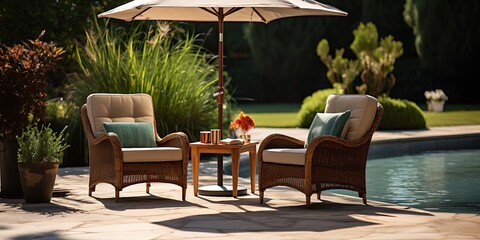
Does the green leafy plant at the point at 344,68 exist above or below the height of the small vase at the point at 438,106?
above

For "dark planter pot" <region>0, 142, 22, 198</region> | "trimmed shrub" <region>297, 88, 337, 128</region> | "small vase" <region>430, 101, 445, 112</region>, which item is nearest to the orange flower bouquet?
"dark planter pot" <region>0, 142, 22, 198</region>

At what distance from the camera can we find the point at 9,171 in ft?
26.5

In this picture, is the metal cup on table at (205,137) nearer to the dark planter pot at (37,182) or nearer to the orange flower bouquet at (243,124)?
the orange flower bouquet at (243,124)

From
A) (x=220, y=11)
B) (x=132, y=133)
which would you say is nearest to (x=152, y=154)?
(x=132, y=133)

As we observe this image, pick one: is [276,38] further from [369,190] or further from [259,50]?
[369,190]

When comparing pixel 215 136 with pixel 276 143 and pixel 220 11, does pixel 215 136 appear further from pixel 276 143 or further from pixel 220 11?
pixel 220 11

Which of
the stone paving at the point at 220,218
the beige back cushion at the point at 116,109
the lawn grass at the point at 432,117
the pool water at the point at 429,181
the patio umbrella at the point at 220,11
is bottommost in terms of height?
the pool water at the point at 429,181

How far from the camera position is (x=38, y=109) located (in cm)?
809

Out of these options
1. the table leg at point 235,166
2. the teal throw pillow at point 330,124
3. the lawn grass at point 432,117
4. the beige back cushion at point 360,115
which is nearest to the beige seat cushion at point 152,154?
the table leg at point 235,166

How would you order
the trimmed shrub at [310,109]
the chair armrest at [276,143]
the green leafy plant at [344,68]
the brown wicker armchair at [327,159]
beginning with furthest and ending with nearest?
1. the green leafy plant at [344,68]
2. the trimmed shrub at [310,109]
3. the chair armrest at [276,143]
4. the brown wicker armchair at [327,159]

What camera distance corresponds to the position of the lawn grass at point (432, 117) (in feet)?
60.2

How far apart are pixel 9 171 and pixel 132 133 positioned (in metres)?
1.13

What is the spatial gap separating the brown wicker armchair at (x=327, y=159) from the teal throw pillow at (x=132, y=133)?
1.18 m

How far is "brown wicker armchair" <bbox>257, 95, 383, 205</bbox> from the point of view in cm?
734
